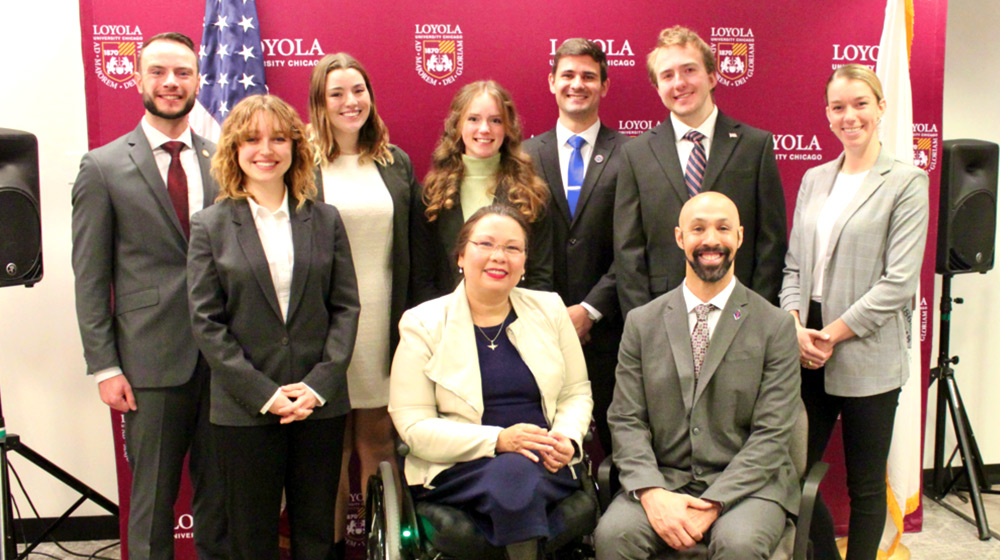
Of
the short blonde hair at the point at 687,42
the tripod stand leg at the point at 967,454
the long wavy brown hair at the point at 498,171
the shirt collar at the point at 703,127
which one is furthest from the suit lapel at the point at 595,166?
the tripod stand leg at the point at 967,454

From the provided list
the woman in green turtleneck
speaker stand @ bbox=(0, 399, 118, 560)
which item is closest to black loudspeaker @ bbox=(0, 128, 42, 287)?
speaker stand @ bbox=(0, 399, 118, 560)

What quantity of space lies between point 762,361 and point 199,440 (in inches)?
79.6

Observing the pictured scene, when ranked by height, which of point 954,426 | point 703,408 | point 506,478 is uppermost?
point 703,408

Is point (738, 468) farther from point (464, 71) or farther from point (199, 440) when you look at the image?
point (464, 71)

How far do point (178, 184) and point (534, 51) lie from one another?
1.72m

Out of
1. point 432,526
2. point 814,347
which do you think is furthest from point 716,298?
point 432,526

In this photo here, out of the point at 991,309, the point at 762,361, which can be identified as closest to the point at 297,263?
the point at 762,361

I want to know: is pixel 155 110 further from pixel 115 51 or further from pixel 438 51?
pixel 438 51

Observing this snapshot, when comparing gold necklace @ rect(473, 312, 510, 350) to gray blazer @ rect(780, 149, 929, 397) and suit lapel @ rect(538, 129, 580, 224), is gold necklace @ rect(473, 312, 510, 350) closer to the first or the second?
suit lapel @ rect(538, 129, 580, 224)

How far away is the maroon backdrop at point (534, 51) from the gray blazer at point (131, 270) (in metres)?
0.93

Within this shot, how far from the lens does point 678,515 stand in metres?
2.26

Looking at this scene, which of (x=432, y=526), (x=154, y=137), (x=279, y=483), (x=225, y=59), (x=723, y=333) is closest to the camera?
(x=432, y=526)

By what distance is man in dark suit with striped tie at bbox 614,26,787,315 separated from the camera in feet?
9.59

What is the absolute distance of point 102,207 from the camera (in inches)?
104
